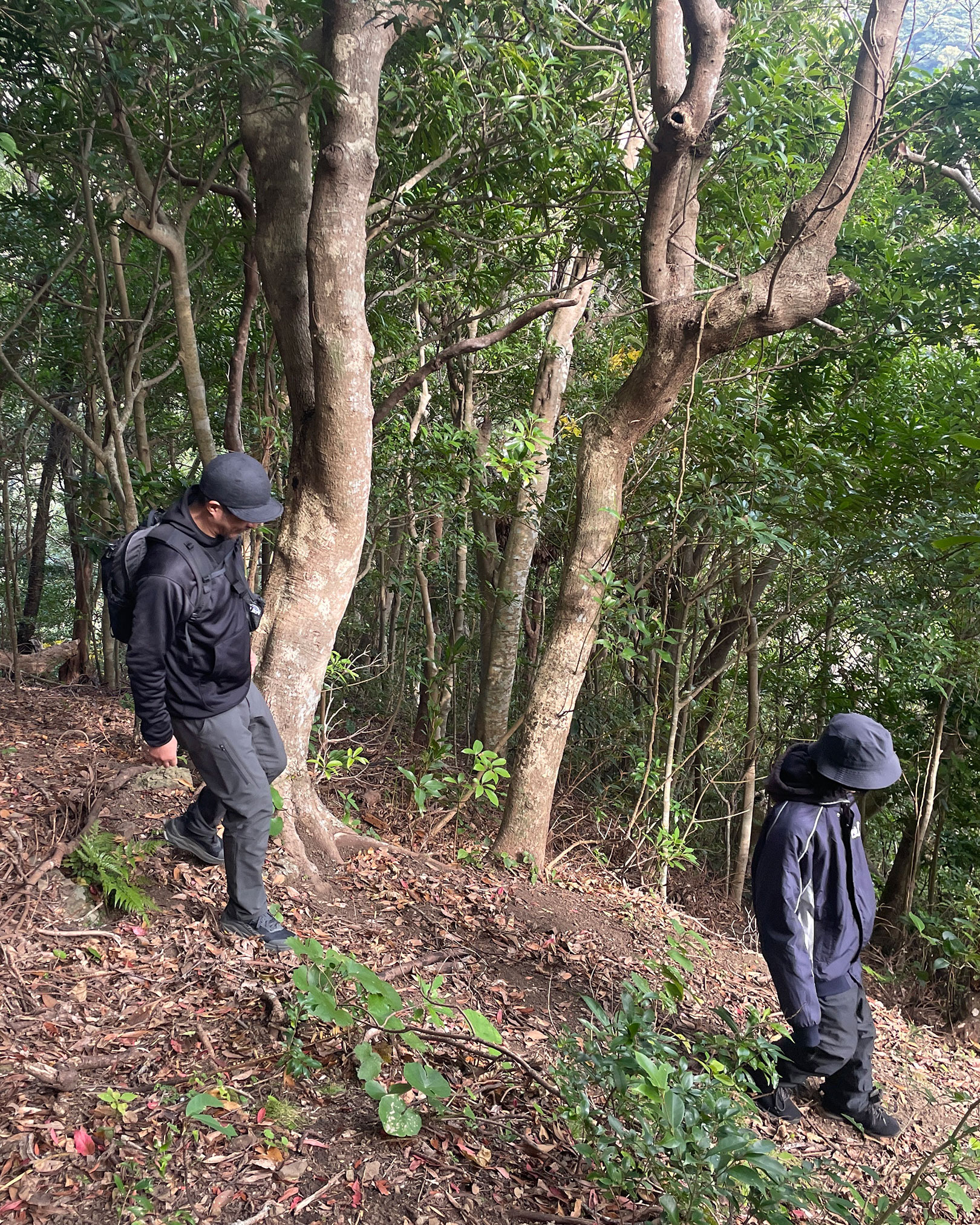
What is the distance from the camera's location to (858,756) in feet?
10.2

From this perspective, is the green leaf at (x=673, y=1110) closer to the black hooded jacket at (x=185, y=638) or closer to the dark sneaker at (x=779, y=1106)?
the dark sneaker at (x=779, y=1106)

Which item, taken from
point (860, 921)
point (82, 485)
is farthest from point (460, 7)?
point (860, 921)

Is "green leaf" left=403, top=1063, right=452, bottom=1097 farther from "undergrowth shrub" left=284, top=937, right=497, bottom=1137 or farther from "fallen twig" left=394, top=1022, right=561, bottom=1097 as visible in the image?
"fallen twig" left=394, top=1022, right=561, bottom=1097

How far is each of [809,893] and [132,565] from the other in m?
2.98

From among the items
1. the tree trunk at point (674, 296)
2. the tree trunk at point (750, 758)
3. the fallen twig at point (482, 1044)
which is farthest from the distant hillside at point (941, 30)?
the fallen twig at point (482, 1044)

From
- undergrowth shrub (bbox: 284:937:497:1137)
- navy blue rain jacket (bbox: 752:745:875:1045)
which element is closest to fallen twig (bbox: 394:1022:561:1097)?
undergrowth shrub (bbox: 284:937:497:1137)

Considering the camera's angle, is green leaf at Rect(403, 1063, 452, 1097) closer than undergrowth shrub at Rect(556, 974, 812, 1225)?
No

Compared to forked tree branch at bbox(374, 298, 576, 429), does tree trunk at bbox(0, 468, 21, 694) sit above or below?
below

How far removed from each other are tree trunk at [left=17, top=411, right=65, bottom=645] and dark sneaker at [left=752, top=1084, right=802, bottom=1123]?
1028 centimetres

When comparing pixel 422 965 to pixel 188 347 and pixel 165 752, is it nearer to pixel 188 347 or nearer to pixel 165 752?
pixel 165 752

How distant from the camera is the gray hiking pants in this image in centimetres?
311

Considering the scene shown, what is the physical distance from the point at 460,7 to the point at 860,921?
4.92 metres

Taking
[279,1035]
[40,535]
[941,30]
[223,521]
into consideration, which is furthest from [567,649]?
[40,535]

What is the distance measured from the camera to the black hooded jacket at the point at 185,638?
2.88 metres
